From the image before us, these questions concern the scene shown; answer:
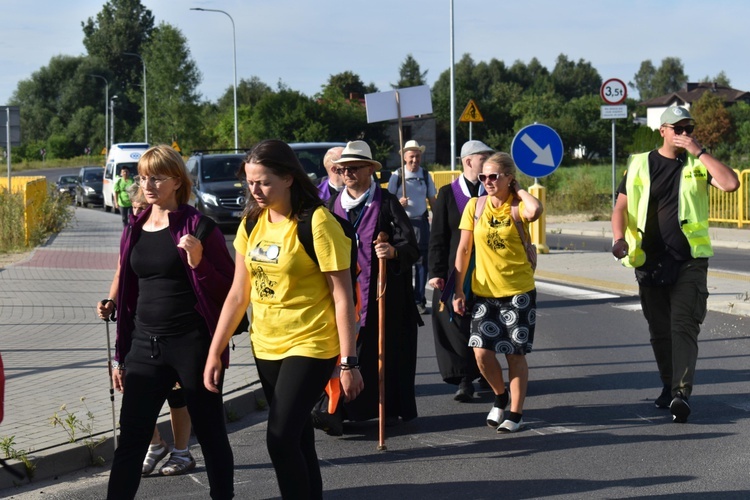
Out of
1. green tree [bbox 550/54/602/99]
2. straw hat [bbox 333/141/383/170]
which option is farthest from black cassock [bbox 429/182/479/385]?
green tree [bbox 550/54/602/99]

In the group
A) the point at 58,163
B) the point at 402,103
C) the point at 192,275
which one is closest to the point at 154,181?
the point at 192,275

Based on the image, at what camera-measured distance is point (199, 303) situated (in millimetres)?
4875

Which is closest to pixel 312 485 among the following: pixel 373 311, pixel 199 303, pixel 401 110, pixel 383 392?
pixel 199 303

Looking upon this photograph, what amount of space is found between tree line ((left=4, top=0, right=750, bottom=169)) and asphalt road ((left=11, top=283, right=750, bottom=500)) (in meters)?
19.3

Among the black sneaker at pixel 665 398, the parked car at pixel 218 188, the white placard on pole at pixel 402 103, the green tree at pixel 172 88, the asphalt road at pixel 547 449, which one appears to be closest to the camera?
the asphalt road at pixel 547 449

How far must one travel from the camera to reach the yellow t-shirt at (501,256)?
664cm

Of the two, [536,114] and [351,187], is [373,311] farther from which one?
[536,114]

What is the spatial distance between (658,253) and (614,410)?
112cm

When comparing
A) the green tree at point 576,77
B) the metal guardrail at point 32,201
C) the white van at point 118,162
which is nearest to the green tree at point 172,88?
the white van at point 118,162

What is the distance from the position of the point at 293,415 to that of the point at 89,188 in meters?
45.8

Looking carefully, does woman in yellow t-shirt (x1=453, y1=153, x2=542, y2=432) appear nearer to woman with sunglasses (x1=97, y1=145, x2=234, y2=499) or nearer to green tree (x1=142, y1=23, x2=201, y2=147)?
woman with sunglasses (x1=97, y1=145, x2=234, y2=499)

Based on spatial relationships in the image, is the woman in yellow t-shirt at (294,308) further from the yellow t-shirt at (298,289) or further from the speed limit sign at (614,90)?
the speed limit sign at (614,90)

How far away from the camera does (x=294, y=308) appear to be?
4391 millimetres

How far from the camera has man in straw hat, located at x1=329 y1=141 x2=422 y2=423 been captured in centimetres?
661
